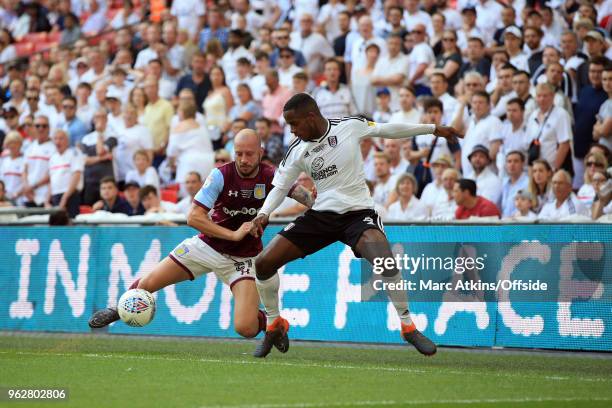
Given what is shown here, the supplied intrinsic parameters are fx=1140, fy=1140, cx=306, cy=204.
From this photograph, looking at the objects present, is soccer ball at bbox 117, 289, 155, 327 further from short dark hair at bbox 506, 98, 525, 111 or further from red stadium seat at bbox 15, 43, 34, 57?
red stadium seat at bbox 15, 43, 34, 57

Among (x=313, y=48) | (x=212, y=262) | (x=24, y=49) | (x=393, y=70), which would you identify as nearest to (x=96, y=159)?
(x=313, y=48)

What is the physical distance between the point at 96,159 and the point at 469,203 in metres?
7.61

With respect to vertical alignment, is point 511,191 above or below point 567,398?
above

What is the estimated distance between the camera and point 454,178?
1551 cm

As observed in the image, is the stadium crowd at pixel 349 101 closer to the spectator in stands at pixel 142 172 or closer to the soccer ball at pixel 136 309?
the spectator in stands at pixel 142 172

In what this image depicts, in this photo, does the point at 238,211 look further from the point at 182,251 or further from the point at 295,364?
the point at 295,364

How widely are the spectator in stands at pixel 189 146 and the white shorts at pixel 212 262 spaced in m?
6.56

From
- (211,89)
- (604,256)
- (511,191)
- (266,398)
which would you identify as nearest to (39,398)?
(266,398)

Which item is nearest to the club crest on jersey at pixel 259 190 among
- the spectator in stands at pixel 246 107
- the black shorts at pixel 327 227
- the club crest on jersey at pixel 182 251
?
the black shorts at pixel 327 227

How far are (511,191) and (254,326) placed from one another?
5.20m

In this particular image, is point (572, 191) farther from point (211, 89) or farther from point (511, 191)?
point (211, 89)

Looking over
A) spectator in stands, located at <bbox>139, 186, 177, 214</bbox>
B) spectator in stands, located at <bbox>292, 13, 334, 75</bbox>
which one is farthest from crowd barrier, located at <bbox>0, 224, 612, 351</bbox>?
spectator in stands, located at <bbox>292, 13, 334, 75</bbox>

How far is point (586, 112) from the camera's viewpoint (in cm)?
1570

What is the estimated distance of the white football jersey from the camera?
10.8m
